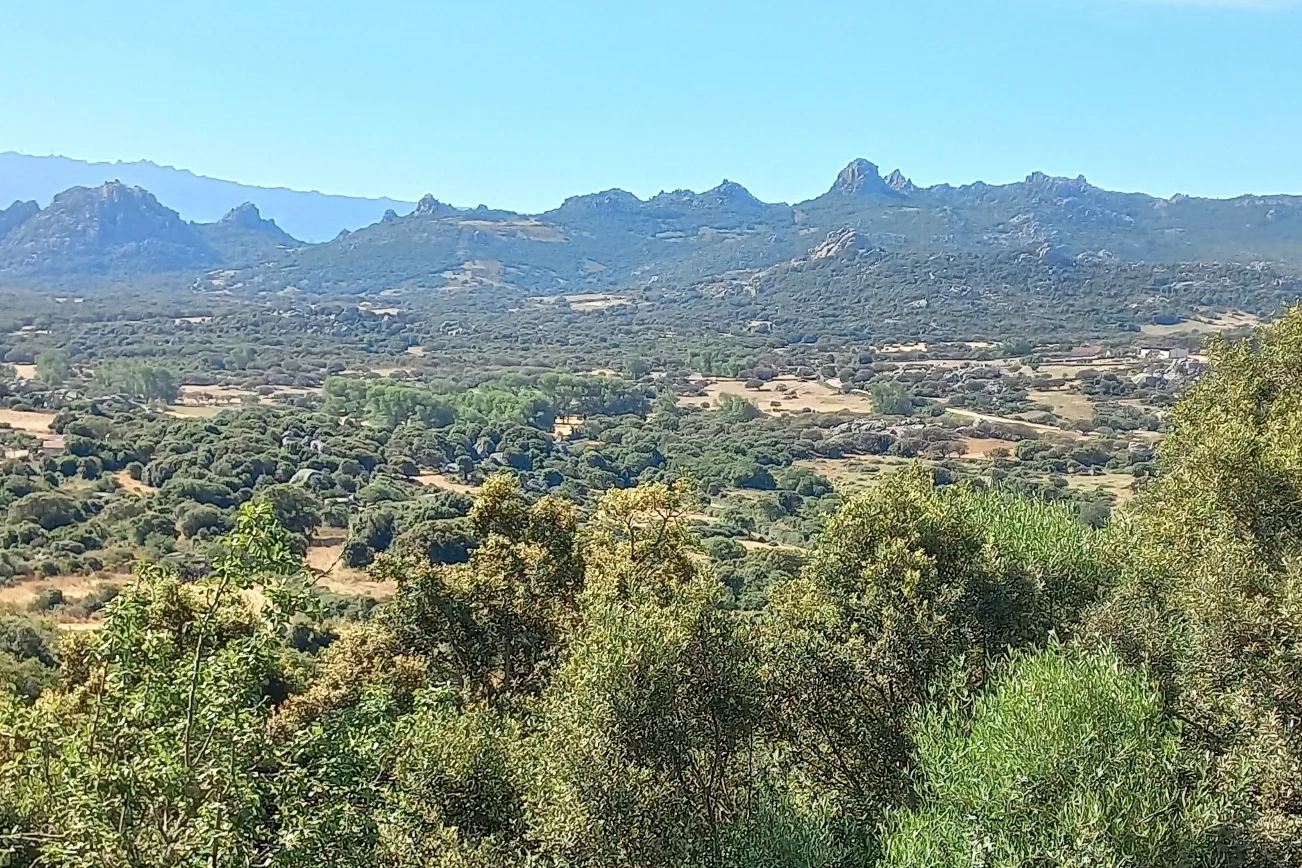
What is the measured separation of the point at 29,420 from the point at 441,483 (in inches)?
1297

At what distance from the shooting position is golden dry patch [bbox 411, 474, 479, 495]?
6273 cm

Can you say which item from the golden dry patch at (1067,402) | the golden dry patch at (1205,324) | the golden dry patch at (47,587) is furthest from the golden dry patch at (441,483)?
the golden dry patch at (1205,324)

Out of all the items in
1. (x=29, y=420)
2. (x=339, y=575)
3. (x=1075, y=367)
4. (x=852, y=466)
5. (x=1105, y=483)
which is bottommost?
(x=852, y=466)

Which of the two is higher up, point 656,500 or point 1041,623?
point 656,500

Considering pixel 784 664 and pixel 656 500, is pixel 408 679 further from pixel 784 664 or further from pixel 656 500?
pixel 784 664

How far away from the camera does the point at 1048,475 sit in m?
65.4

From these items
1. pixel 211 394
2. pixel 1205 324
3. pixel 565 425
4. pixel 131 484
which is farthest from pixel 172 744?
pixel 1205 324

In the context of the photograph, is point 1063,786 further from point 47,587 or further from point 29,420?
point 29,420

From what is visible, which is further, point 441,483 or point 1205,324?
point 1205,324

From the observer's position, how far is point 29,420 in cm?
7194

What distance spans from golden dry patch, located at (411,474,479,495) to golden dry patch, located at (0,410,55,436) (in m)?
25.4

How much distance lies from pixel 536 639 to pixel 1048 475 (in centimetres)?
5809

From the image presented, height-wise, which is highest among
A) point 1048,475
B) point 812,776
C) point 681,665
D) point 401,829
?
point 681,665

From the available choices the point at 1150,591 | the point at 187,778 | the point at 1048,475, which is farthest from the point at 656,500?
the point at 1048,475
